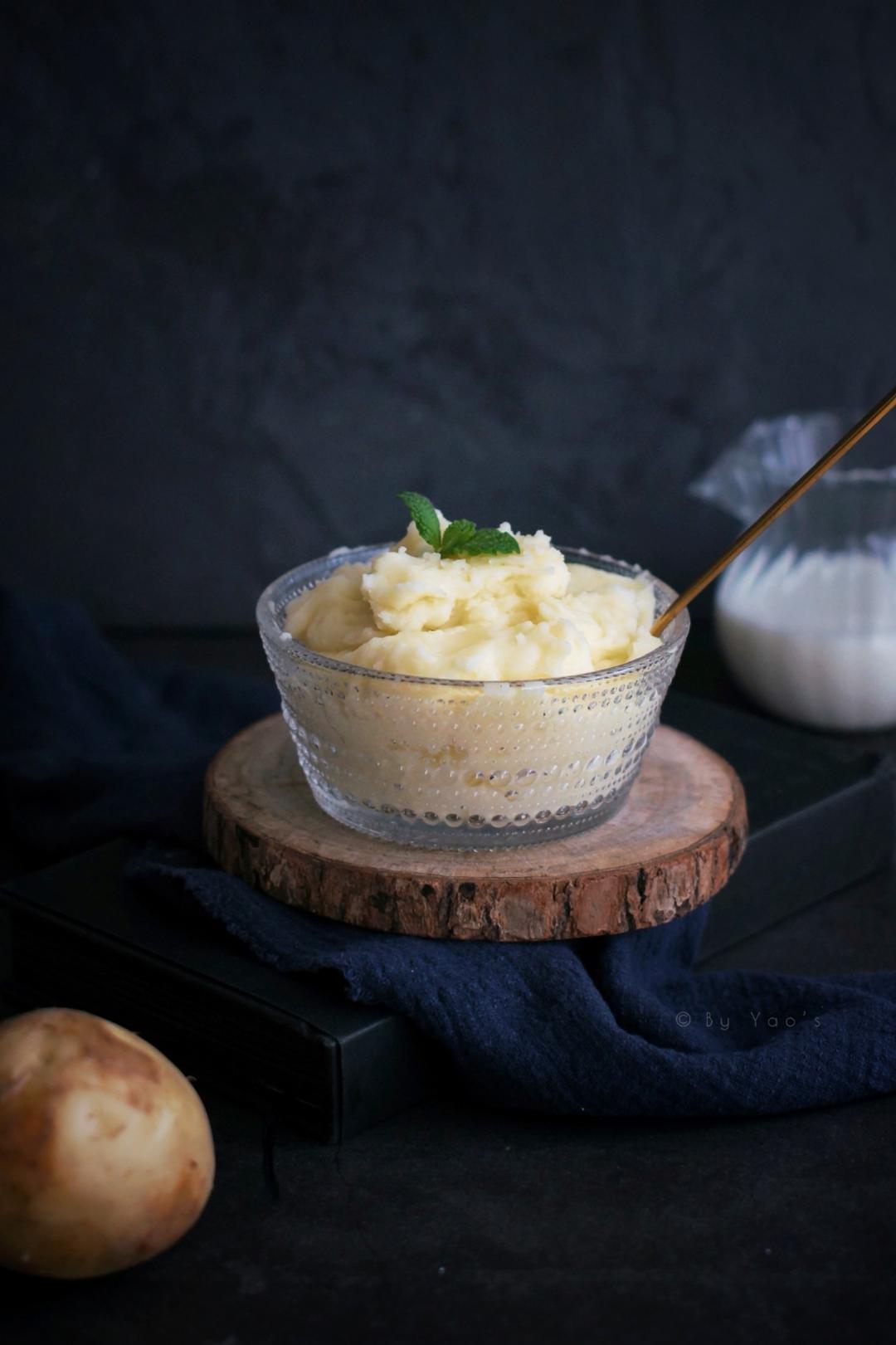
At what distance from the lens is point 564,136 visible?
273 cm

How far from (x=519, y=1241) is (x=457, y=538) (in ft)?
2.04

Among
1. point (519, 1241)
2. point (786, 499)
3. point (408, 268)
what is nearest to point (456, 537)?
point (786, 499)

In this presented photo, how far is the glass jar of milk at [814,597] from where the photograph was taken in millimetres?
2314

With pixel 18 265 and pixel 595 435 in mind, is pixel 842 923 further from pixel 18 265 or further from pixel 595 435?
pixel 18 265

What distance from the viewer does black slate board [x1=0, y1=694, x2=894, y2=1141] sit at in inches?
56.1

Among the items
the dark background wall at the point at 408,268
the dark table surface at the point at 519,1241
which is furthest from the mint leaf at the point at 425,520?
the dark background wall at the point at 408,268

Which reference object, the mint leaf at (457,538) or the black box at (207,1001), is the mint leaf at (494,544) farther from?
the black box at (207,1001)

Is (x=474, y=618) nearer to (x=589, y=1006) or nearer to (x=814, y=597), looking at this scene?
(x=589, y=1006)

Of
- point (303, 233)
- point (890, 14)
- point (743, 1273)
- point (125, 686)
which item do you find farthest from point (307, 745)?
point (890, 14)

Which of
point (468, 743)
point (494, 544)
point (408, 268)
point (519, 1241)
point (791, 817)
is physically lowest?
point (519, 1241)

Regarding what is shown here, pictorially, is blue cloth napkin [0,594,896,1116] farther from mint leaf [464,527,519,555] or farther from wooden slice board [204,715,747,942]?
mint leaf [464,527,519,555]

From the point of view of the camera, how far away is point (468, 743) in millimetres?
1466

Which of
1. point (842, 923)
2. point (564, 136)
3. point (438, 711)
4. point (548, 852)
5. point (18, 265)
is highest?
point (564, 136)

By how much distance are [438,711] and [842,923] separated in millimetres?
647
